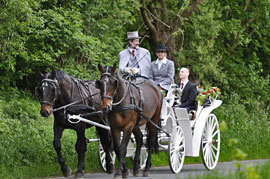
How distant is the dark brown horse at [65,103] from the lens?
9.85 meters

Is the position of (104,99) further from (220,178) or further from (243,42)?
(243,42)

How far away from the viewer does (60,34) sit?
14945 mm

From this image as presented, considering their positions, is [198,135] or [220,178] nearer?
[220,178]

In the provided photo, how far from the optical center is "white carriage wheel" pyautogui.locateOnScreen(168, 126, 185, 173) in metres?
11.1

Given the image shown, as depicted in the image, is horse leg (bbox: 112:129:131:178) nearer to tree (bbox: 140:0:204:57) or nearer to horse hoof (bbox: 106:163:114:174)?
horse hoof (bbox: 106:163:114:174)

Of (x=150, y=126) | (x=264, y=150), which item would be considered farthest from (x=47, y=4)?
(x=264, y=150)

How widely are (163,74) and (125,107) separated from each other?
2.56 m

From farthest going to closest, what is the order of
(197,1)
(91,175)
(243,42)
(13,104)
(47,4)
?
1. (243,42)
2. (197,1)
3. (47,4)
4. (13,104)
5. (91,175)

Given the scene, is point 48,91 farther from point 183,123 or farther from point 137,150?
point 183,123

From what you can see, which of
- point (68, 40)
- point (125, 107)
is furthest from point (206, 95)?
point (68, 40)

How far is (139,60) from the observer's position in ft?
37.9

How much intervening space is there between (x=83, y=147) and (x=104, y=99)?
146 cm

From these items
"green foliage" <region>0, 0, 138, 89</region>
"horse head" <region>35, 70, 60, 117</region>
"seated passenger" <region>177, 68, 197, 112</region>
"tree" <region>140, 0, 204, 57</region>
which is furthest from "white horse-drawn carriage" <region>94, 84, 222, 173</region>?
"tree" <region>140, 0, 204, 57</region>

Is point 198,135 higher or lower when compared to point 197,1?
lower
